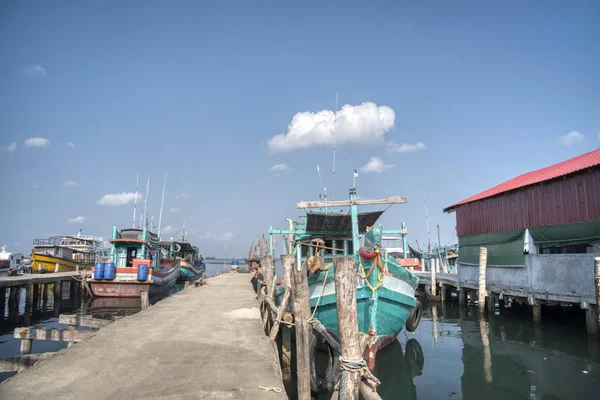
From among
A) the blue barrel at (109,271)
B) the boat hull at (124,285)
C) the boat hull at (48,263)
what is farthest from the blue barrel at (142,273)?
the boat hull at (48,263)

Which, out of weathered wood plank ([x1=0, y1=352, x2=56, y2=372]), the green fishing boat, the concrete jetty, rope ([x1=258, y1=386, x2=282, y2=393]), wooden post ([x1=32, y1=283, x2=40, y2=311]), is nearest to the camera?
the concrete jetty

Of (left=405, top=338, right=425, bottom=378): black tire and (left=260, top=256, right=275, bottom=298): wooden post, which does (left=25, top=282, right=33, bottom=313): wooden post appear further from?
(left=405, top=338, right=425, bottom=378): black tire

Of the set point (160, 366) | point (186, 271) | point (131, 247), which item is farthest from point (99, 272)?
point (160, 366)

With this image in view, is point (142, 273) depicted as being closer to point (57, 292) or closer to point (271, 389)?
point (57, 292)

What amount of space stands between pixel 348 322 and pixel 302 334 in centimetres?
221

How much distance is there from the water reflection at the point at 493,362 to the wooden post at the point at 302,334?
10.0 ft

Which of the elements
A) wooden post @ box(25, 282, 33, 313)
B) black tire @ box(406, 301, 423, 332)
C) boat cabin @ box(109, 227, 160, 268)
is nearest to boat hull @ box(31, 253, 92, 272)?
boat cabin @ box(109, 227, 160, 268)

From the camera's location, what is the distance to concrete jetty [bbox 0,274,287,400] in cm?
498

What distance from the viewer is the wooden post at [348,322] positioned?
520cm

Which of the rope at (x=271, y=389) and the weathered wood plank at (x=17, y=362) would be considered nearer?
the rope at (x=271, y=389)

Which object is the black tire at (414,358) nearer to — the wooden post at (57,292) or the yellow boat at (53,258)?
the wooden post at (57,292)

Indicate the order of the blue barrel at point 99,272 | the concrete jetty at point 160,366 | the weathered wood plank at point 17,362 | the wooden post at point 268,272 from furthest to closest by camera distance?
the blue barrel at point 99,272, the wooden post at point 268,272, the weathered wood plank at point 17,362, the concrete jetty at point 160,366

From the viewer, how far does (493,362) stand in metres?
11.5

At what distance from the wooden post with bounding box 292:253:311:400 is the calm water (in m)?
3.11
